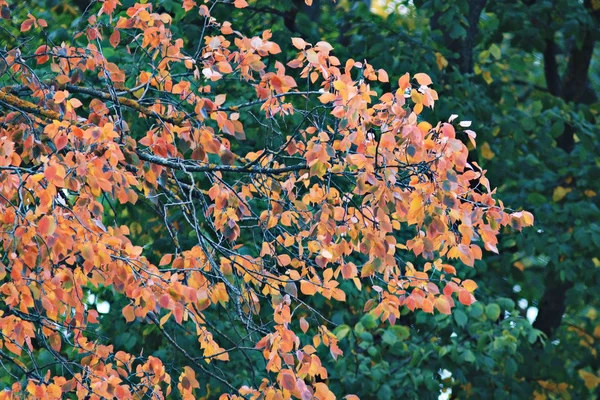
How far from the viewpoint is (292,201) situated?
5.06m

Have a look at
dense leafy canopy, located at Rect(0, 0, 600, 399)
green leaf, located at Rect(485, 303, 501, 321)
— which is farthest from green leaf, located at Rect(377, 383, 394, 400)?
green leaf, located at Rect(485, 303, 501, 321)

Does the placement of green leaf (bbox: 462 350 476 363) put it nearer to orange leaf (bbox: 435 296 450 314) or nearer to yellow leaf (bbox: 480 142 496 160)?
yellow leaf (bbox: 480 142 496 160)

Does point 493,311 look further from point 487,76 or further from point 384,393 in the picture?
point 487,76

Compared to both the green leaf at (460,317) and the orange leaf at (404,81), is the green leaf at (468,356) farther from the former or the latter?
the orange leaf at (404,81)

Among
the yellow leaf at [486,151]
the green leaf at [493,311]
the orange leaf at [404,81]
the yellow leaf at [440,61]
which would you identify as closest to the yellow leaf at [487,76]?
the yellow leaf at [440,61]

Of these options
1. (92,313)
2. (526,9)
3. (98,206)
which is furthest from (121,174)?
(526,9)

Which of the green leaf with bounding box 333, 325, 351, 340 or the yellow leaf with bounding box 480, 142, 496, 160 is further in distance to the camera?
the yellow leaf with bounding box 480, 142, 496, 160

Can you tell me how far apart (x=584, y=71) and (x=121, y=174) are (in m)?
7.75

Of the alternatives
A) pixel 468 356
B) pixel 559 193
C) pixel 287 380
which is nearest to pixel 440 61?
pixel 559 193

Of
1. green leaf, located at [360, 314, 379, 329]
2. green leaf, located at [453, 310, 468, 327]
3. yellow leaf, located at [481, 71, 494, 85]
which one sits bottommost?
green leaf, located at [453, 310, 468, 327]

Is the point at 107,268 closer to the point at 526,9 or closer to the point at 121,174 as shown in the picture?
the point at 121,174

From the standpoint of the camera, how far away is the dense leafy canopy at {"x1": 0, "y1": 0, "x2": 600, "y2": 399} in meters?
4.34

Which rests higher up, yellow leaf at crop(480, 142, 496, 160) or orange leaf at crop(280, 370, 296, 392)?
orange leaf at crop(280, 370, 296, 392)

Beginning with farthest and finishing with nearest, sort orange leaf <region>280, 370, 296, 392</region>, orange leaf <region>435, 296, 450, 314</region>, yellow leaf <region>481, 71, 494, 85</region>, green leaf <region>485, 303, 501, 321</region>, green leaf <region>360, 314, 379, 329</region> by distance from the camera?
1. yellow leaf <region>481, 71, 494, 85</region>
2. green leaf <region>485, 303, 501, 321</region>
3. green leaf <region>360, 314, 379, 329</region>
4. orange leaf <region>435, 296, 450, 314</region>
5. orange leaf <region>280, 370, 296, 392</region>
